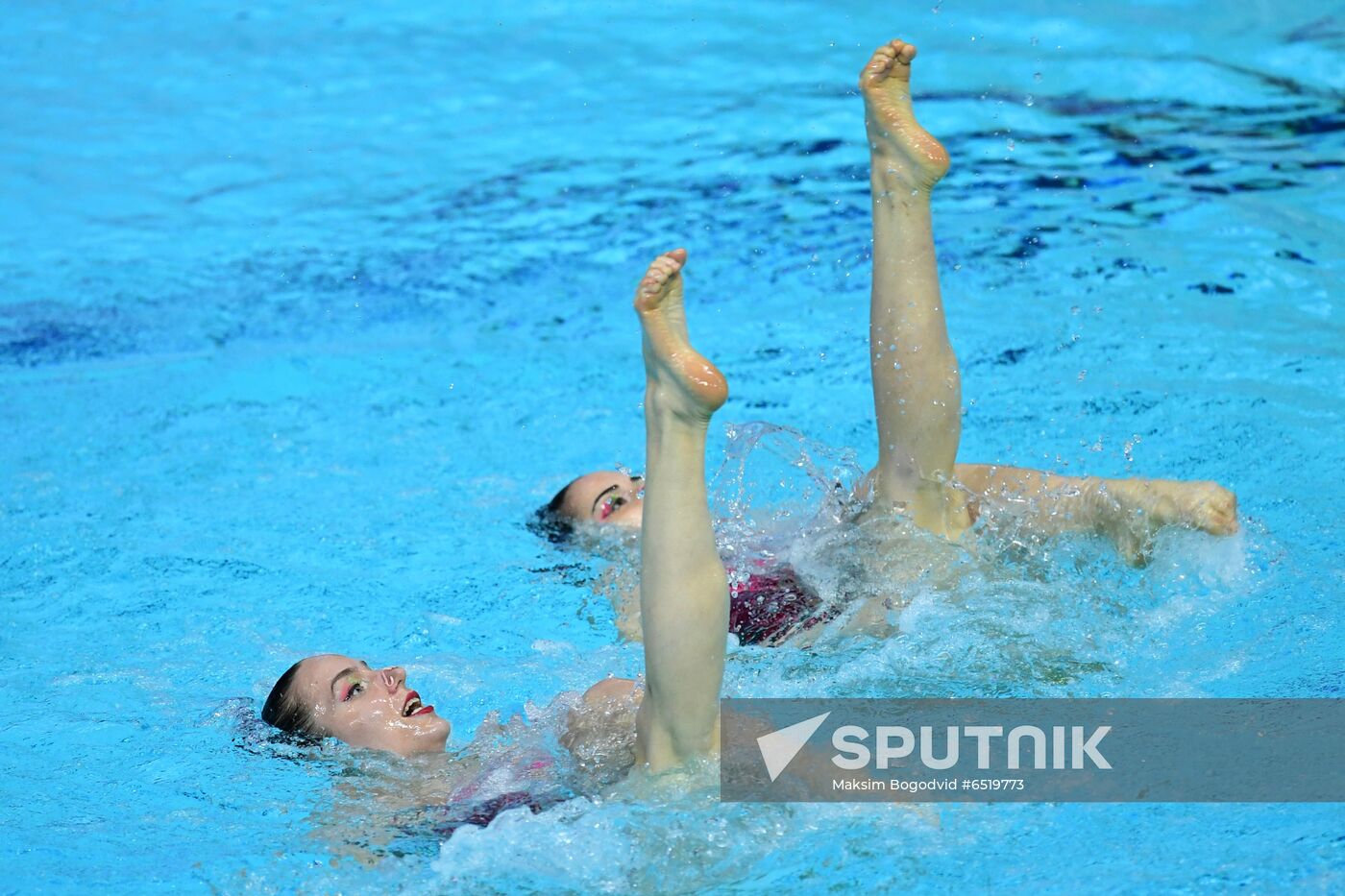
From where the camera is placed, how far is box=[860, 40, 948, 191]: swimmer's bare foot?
3170mm

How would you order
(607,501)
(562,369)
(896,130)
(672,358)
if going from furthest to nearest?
(562,369) → (607,501) → (896,130) → (672,358)

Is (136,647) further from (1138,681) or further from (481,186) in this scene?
(481,186)

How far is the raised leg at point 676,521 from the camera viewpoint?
7.91 ft

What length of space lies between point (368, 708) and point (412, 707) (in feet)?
0.34

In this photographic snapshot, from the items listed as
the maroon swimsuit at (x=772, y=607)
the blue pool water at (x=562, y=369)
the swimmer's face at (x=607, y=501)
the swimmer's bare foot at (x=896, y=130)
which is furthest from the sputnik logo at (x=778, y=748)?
the swimmer's face at (x=607, y=501)

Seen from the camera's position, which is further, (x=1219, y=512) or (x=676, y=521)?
(x=1219, y=512)

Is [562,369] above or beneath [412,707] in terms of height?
above

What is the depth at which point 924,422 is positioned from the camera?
334 centimetres

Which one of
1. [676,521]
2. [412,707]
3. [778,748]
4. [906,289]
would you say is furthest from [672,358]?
[412,707]

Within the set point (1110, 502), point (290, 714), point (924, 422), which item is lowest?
point (290, 714)

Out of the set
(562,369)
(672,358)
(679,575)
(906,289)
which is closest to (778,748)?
(679,575)

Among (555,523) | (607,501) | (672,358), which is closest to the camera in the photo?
(672,358)

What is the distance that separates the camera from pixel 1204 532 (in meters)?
3.36

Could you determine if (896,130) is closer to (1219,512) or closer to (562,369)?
(1219,512)
